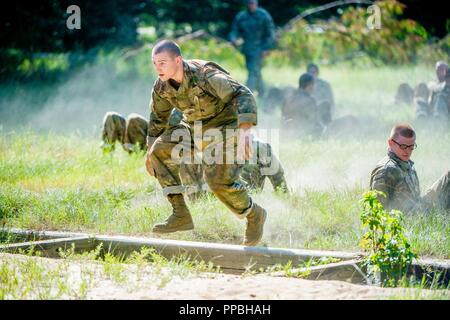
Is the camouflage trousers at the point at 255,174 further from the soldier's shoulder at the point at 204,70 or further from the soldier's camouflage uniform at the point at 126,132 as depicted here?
the soldier's camouflage uniform at the point at 126,132

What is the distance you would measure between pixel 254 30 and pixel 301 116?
15.5ft

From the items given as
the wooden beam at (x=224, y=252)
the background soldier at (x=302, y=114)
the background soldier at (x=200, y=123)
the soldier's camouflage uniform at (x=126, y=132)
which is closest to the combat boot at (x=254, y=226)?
the background soldier at (x=200, y=123)

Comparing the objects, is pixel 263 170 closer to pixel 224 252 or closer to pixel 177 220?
pixel 177 220

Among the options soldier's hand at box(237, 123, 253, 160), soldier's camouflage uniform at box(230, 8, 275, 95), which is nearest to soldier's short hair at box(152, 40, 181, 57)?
soldier's hand at box(237, 123, 253, 160)

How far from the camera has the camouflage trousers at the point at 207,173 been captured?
20.9ft

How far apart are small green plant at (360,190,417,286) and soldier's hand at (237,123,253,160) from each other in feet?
3.20

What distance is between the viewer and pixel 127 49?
18906mm

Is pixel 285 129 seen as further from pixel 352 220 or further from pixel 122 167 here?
pixel 352 220

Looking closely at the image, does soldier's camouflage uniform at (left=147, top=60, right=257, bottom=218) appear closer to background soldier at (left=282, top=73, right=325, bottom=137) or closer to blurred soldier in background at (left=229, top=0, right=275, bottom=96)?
background soldier at (left=282, top=73, right=325, bottom=137)

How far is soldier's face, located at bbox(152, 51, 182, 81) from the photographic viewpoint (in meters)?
6.12

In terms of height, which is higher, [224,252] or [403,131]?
[403,131]

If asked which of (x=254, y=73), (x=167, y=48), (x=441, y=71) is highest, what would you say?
(x=254, y=73)

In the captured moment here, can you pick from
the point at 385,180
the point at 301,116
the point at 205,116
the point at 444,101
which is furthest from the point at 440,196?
the point at 444,101

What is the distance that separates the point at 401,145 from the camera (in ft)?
23.3
